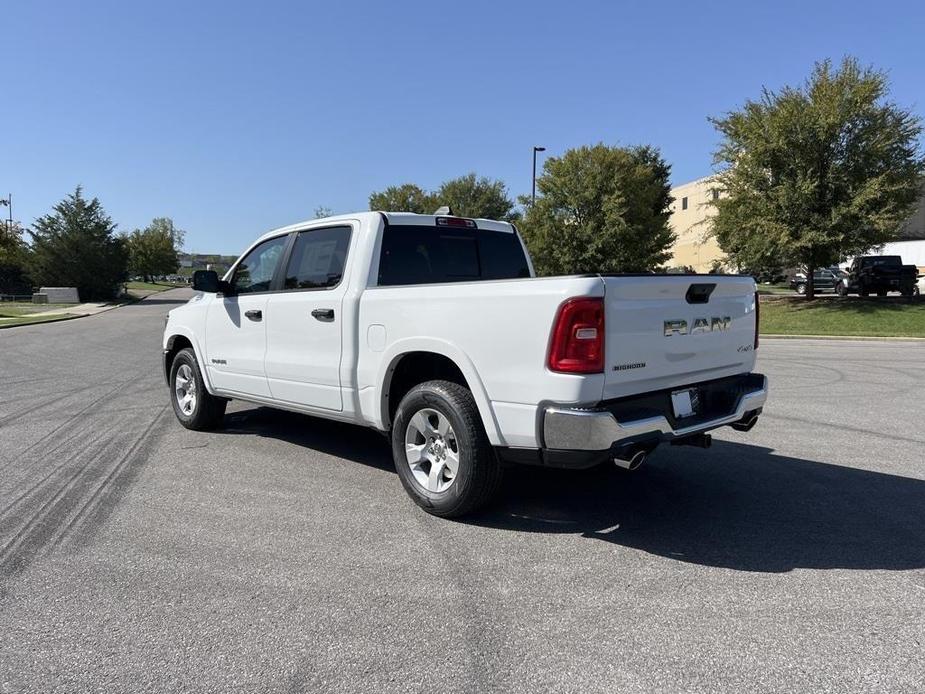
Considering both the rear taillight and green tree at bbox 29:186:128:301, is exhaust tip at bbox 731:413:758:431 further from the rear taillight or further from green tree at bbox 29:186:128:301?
green tree at bbox 29:186:128:301

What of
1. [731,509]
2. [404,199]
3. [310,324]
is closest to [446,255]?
[310,324]

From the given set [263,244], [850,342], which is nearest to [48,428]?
[263,244]

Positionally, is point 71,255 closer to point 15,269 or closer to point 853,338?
point 15,269

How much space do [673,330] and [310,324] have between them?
8.71 ft

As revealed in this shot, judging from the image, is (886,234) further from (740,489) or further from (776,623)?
(776,623)

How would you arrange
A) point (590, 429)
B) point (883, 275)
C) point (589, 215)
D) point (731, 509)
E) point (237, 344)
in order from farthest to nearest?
point (589, 215), point (883, 275), point (237, 344), point (731, 509), point (590, 429)

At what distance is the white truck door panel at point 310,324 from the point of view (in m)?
4.97

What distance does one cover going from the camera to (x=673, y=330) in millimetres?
3998

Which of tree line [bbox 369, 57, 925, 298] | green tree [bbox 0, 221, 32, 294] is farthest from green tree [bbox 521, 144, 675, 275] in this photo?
green tree [bbox 0, 221, 32, 294]

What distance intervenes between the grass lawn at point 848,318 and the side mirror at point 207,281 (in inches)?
700

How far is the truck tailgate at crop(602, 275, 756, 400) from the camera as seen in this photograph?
3.67 metres

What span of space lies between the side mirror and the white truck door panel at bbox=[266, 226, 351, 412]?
87 cm

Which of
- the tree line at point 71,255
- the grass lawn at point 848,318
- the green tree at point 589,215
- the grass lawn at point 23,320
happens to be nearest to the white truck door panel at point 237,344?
the grass lawn at point 848,318

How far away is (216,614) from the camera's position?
315 centimetres
